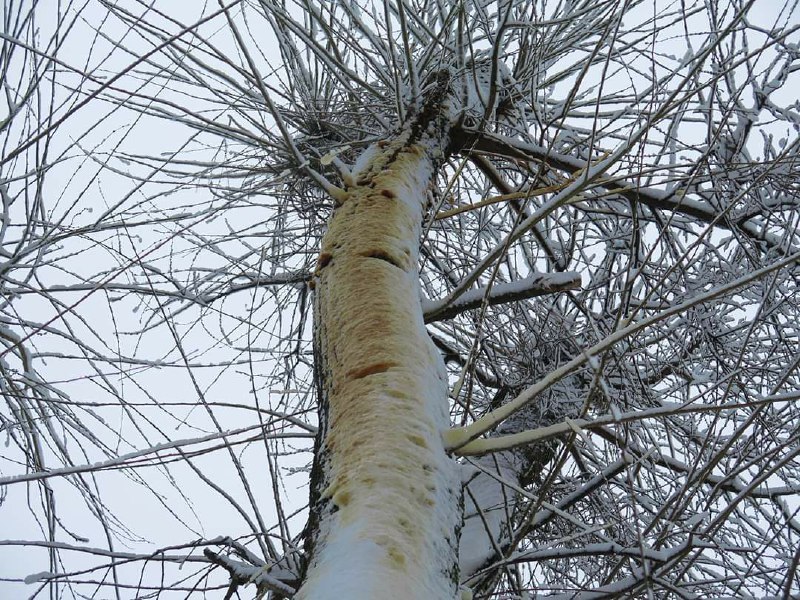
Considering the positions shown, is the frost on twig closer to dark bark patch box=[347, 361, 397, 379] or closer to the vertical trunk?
the vertical trunk

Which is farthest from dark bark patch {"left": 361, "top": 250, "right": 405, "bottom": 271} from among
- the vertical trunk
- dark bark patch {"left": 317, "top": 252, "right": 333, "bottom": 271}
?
dark bark patch {"left": 317, "top": 252, "right": 333, "bottom": 271}

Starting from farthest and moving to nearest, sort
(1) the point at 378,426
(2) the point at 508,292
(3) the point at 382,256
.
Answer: (2) the point at 508,292, (3) the point at 382,256, (1) the point at 378,426

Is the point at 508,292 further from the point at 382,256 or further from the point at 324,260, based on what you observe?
the point at 324,260

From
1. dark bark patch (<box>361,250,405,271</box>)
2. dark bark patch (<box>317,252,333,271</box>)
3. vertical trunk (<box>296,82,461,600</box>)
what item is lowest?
vertical trunk (<box>296,82,461,600</box>)

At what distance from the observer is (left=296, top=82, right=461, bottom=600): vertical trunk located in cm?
88

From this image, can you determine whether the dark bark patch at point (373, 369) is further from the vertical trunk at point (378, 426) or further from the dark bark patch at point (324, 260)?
the dark bark patch at point (324, 260)

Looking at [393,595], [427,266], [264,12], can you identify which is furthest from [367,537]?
[427,266]

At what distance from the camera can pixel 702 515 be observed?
130 cm

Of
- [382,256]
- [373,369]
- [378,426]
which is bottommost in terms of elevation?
[378,426]

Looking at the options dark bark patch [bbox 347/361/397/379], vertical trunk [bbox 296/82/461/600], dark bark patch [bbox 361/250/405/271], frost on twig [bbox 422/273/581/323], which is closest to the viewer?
vertical trunk [bbox 296/82/461/600]

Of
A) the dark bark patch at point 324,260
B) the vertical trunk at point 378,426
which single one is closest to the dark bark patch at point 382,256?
the vertical trunk at point 378,426

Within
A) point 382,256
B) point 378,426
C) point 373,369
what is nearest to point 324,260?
point 382,256

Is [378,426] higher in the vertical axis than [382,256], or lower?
lower

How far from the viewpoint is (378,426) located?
1074mm
